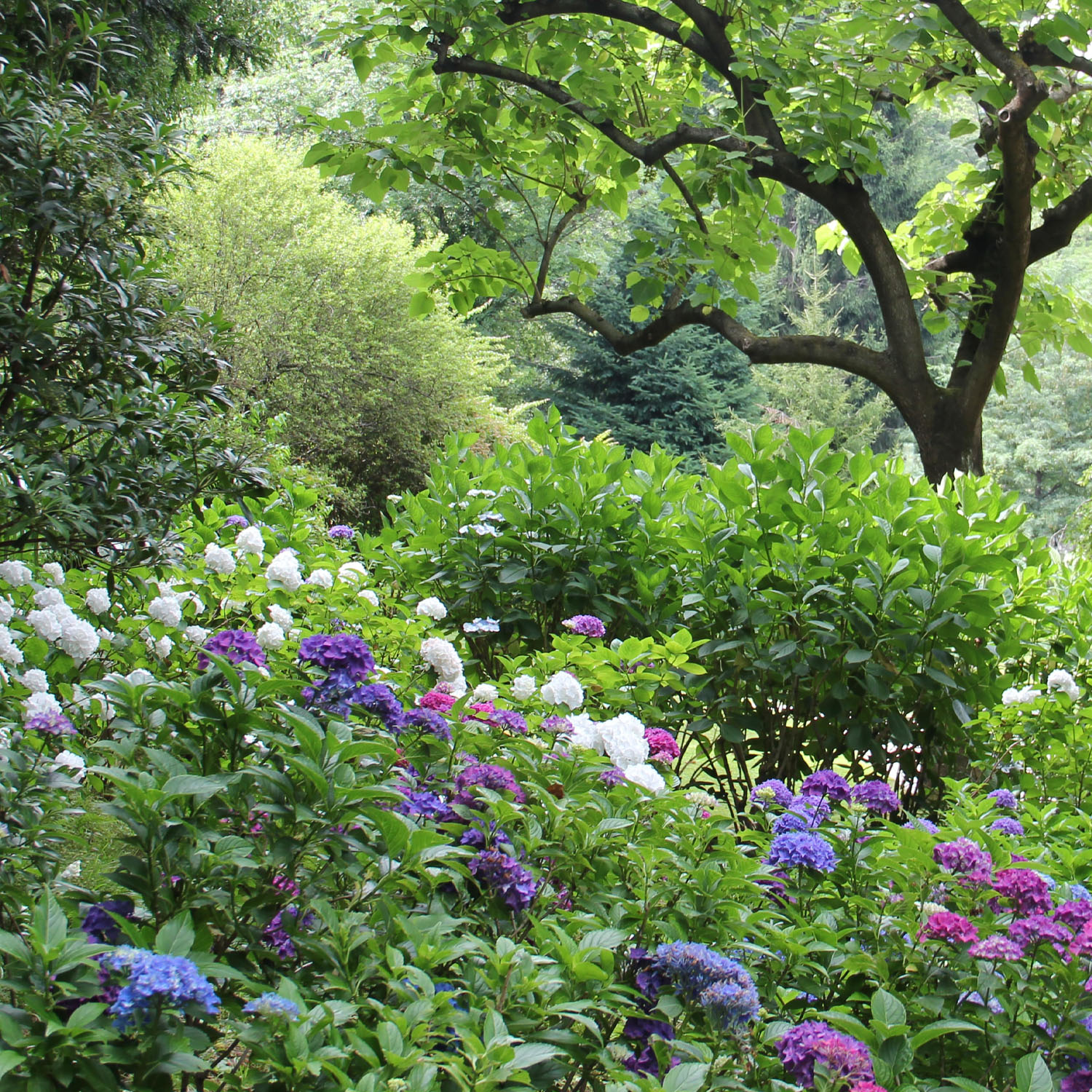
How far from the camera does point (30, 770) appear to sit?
1742 millimetres

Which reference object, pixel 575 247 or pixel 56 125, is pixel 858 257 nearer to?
pixel 56 125

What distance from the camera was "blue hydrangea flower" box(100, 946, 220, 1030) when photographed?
98 centimetres

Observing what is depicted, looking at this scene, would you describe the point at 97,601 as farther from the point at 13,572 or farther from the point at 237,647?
the point at 237,647

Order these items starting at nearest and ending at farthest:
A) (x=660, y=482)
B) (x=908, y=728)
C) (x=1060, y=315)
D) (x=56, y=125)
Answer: (x=56, y=125)
(x=908, y=728)
(x=660, y=482)
(x=1060, y=315)

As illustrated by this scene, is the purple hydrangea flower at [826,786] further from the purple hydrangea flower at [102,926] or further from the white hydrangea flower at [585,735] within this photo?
the purple hydrangea flower at [102,926]

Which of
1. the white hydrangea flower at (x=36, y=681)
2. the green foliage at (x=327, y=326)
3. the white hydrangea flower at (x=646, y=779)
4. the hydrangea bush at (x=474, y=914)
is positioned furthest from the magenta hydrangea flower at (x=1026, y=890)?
the green foliage at (x=327, y=326)

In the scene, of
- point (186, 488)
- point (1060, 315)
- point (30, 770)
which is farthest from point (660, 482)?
point (1060, 315)

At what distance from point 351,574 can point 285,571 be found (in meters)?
0.38

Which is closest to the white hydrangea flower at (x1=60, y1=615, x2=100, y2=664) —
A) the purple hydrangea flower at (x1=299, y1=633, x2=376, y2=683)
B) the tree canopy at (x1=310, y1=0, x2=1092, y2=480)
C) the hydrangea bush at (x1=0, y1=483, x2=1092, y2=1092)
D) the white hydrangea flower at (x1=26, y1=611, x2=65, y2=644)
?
the white hydrangea flower at (x1=26, y1=611, x2=65, y2=644)

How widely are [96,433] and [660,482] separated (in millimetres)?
1980

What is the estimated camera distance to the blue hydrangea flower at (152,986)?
3.20ft

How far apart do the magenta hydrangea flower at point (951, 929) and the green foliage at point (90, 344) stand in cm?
192

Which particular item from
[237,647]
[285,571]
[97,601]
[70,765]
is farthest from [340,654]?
[285,571]

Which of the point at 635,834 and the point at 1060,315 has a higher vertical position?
the point at 1060,315
